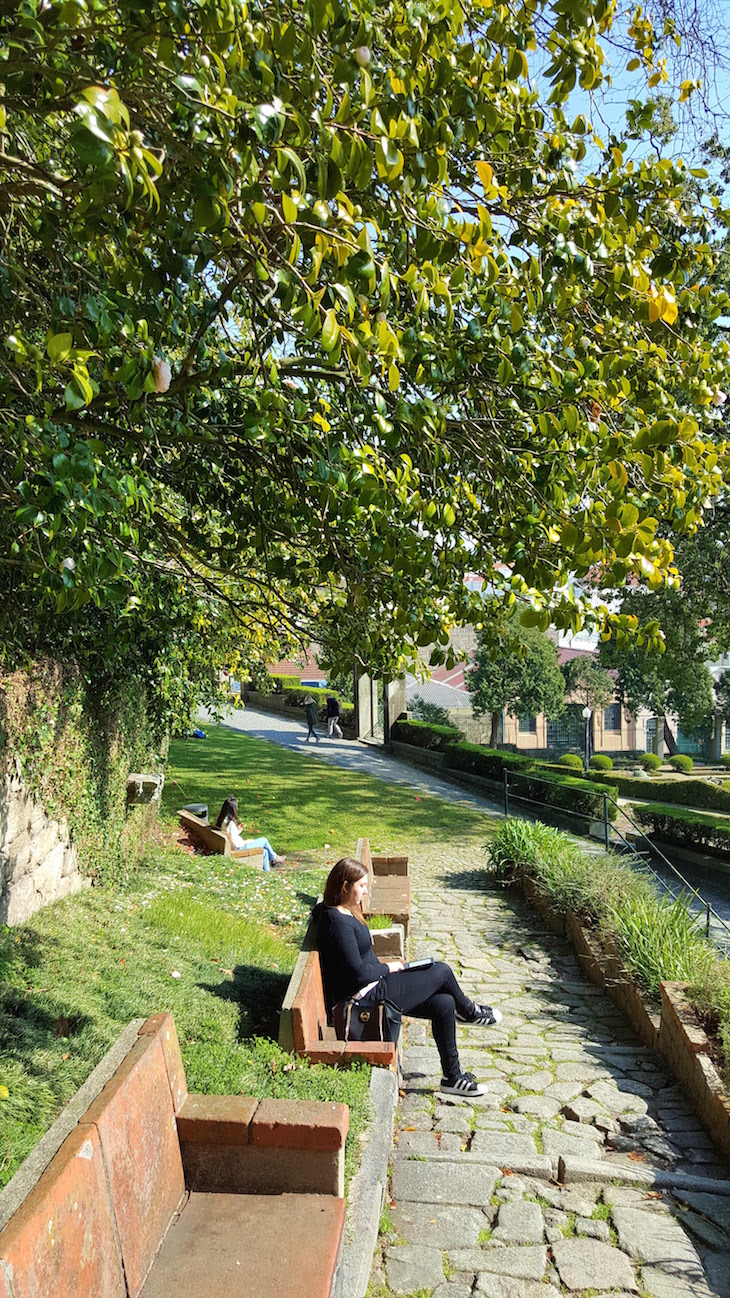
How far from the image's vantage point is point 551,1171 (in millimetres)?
4496

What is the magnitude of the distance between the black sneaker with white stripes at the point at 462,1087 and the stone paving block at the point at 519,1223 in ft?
4.30

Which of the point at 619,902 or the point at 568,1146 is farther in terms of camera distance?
the point at 619,902

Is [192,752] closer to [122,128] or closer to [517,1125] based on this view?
[517,1125]

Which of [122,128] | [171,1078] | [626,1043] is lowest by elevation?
[626,1043]

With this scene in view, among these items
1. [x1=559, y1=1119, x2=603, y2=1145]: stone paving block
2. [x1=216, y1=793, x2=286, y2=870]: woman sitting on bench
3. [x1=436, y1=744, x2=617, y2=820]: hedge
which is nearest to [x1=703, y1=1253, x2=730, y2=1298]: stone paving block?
[x1=559, y1=1119, x2=603, y2=1145]: stone paving block

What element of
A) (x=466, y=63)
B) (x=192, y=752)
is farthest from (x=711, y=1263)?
(x=192, y=752)

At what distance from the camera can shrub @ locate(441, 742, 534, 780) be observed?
72.5ft

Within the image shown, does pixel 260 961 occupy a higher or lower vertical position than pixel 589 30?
lower

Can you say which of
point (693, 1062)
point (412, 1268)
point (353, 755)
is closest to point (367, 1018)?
point (412, 1268)

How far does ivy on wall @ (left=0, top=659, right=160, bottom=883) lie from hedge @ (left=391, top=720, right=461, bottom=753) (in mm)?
17299

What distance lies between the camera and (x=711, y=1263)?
3.83 meters

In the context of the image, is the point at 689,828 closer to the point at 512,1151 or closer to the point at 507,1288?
the point at 512,1151

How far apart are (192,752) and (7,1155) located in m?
19.3

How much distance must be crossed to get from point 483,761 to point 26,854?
56.2ft
